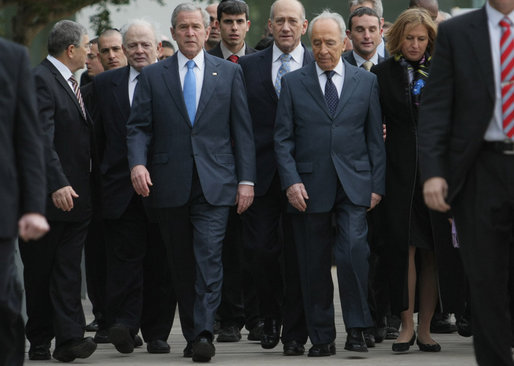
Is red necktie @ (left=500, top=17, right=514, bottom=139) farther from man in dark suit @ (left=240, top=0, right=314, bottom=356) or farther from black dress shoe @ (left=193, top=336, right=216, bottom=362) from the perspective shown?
man in dark suit @ (left=240, top=0, right=314, bottom=356)

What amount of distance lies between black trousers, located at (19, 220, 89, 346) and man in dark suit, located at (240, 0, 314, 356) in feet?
4.12

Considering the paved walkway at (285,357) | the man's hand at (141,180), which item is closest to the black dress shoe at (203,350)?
the paved walkway at (285,357)

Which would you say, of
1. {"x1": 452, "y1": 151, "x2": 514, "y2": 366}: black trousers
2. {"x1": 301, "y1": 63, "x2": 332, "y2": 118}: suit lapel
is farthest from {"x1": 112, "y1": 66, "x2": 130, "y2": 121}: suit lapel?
{"x1": 452, "y1": 151, "x2": 514, "y2": 366}: black trousers

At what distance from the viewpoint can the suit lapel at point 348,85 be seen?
28.6 ft

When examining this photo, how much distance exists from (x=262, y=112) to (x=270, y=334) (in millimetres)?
1580

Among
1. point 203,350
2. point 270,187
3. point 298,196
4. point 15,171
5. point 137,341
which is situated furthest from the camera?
point 137,341

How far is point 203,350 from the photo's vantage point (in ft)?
27.2

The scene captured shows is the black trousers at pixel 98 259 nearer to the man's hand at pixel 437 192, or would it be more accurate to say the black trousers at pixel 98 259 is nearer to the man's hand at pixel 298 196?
the man's hand at pixel 298 196

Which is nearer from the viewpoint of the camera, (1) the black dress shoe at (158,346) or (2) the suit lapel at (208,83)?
(2) the suit lapel at (208,83)

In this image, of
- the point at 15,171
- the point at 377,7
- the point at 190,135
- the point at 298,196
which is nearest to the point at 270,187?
the point at 298,196

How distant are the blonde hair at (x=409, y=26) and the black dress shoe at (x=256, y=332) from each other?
2.35 m

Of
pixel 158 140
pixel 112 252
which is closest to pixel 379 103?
pixel 158 140

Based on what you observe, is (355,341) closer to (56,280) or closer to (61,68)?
(56,280)

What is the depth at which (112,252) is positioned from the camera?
924 centimetres
